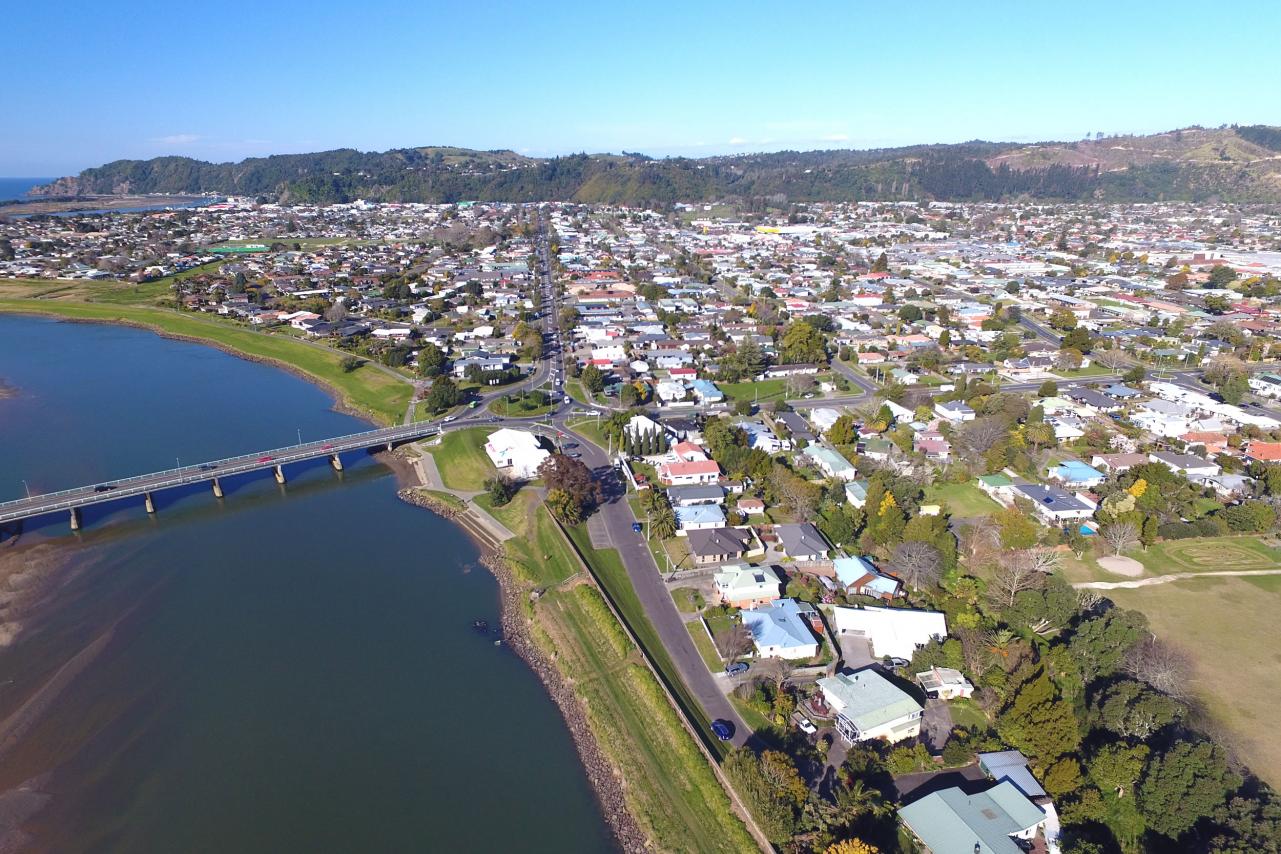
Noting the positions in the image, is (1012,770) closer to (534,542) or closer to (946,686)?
(946,686)

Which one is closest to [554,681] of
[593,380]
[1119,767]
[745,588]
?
[745,588]

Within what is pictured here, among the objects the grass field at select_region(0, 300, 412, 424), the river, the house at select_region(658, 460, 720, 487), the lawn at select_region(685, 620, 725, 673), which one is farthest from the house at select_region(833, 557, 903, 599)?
the grass field at select_region(0, 300, 412, 424)

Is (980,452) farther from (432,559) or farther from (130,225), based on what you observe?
(130,225)

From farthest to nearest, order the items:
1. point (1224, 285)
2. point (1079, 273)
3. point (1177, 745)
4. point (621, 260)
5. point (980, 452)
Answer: point (621, 260), point (1079, 273), point (1224, 285), point (980, 452), point (1177, 745)

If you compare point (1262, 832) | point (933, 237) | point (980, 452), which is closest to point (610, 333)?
point (980, 452)

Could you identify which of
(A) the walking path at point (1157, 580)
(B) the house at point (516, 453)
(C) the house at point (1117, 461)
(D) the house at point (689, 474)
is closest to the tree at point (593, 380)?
(B) the house at point (516, 453)

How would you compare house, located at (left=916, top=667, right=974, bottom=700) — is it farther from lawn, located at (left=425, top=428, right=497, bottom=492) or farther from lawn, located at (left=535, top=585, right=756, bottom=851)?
lawn, located at (left=425, top=428, right=497, bottom=492)
